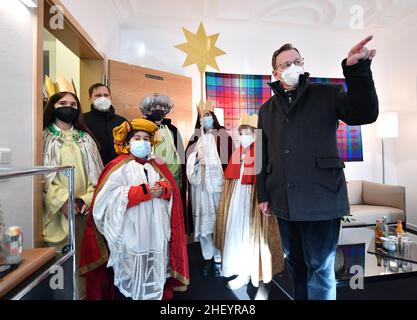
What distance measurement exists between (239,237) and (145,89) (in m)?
1.88

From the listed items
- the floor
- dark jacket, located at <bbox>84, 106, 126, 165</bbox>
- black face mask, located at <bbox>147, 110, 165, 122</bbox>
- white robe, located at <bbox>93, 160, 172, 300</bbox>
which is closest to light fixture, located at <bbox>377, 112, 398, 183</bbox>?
the floor

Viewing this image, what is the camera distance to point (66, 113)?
1439 mm

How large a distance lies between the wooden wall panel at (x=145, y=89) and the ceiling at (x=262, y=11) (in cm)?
72

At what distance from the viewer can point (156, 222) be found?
4.64ft

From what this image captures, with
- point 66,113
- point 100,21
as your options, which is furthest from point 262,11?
point 66,113

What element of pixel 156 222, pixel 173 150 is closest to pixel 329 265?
pixel 156 222

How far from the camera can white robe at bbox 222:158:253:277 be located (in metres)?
1.82

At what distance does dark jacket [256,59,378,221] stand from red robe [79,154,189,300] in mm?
640

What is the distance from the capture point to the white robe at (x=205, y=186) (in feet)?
6.75

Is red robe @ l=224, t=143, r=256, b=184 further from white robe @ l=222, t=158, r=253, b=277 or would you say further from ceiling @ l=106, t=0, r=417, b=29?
ceiling @ l=106, t=0, r=417, b=29

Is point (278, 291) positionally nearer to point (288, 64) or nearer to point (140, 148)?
point (140, 148)

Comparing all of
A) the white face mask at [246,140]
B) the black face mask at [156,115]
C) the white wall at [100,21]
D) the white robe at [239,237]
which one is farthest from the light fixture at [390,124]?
the white wall at [100,21]

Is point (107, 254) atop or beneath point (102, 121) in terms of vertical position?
beneath

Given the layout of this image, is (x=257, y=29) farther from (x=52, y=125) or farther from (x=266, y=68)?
(x=52, y=125)
